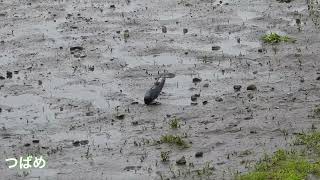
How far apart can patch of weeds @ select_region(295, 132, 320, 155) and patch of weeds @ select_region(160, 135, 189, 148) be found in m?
2.27

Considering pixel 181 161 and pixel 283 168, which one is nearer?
pixel 283 168

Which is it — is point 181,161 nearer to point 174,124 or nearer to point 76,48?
point 174,124

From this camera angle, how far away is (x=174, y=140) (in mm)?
13125

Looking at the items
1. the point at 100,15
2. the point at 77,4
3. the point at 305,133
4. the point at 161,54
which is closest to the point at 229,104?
the point at 305,133

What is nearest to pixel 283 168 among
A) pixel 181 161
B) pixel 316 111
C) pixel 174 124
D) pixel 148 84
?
pixel 181 161

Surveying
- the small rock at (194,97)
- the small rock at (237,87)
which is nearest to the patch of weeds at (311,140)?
the small rock at (237,87)

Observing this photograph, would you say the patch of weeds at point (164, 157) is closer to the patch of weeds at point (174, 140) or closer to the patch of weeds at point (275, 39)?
the patch of weeds at point (174, 140)

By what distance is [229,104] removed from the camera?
15070mm

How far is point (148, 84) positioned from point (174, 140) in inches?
147

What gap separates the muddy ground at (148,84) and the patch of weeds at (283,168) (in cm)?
42

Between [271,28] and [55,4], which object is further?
[55,4]

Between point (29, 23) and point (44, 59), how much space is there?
403cm

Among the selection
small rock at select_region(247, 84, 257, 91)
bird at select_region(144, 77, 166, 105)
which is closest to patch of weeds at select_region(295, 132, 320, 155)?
small rock at select_region(247, 84, 257, 91)

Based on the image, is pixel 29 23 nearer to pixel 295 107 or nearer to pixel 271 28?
pixel 271 28
